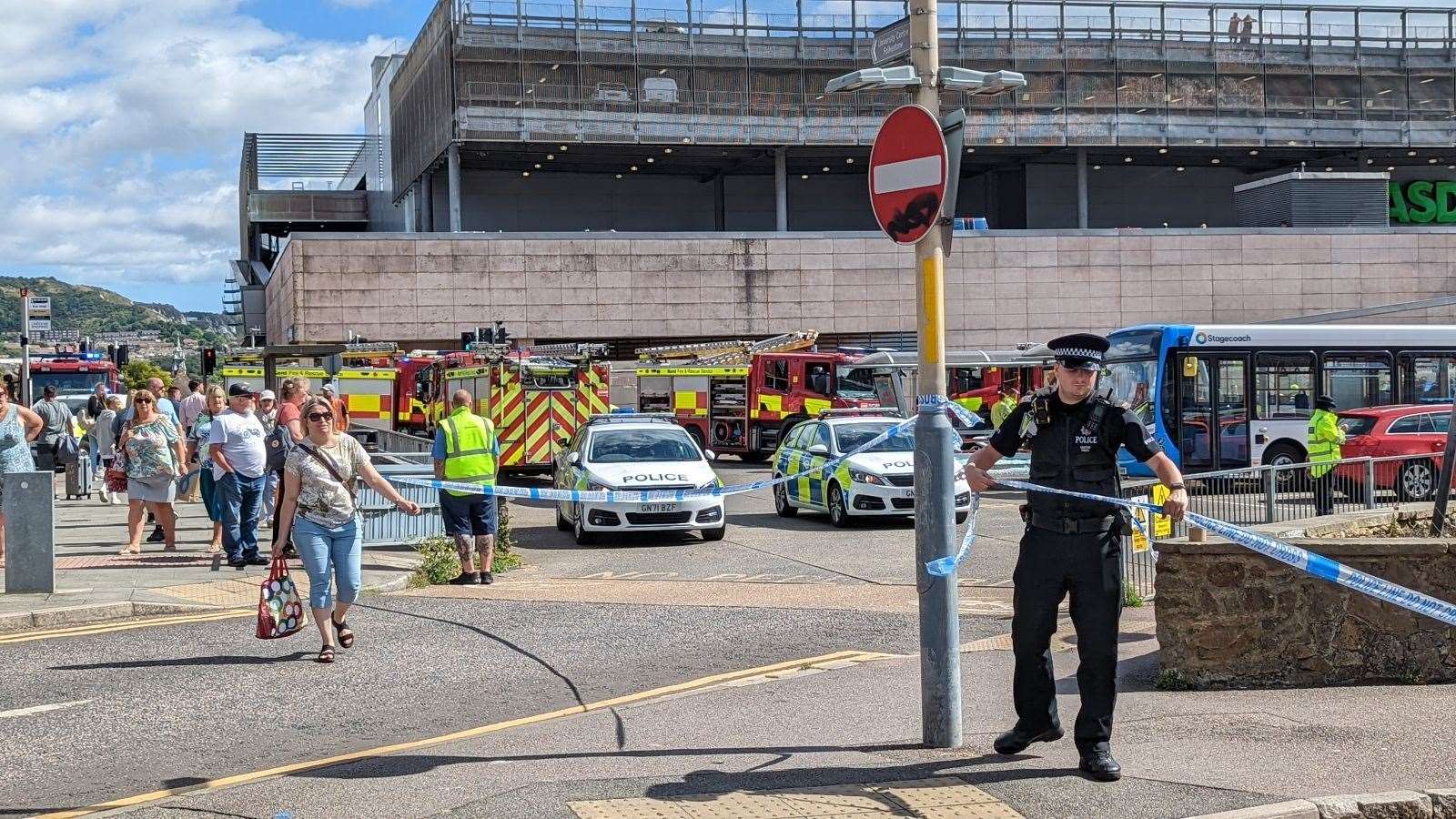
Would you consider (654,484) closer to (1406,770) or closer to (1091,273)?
(1406,770)

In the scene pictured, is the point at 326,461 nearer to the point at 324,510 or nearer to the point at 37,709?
the point at 324,510

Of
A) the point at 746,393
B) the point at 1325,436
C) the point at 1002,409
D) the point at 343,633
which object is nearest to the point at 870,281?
the point at 746,393

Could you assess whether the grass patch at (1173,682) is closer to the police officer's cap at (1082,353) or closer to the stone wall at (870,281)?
the police officer's cap at (1082,353)

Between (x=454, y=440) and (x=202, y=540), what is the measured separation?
4.86 metres

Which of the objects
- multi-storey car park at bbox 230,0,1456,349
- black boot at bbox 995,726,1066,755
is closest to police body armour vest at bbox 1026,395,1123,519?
black boot at bbox 995,726,1066,755

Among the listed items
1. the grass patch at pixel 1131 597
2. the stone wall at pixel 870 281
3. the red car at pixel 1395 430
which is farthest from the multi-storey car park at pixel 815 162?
the grass patch at pixel 1131 597

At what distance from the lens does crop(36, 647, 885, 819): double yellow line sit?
6586mm

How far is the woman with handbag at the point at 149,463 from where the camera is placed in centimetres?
1479

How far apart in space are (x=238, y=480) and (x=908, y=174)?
958 centimetres

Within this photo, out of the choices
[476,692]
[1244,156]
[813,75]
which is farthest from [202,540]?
[1244,156]

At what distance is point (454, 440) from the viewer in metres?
14.5

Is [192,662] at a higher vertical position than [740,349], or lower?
lower

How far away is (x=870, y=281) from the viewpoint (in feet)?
207

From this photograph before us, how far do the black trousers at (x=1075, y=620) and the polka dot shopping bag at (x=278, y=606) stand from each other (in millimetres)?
4915
